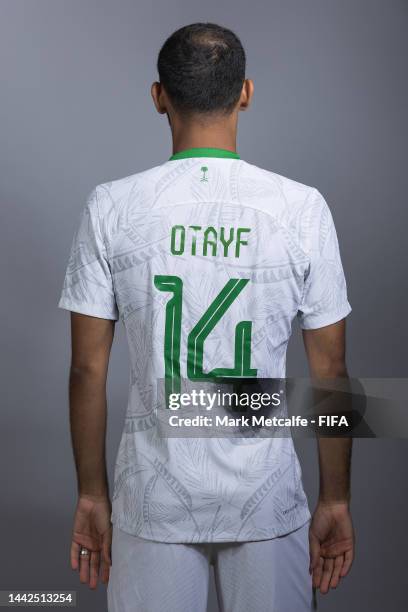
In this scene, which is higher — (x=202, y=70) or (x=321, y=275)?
(x=202, y=70)

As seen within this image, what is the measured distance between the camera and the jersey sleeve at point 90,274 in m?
1.45

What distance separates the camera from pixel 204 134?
144 cm

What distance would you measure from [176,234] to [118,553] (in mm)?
525

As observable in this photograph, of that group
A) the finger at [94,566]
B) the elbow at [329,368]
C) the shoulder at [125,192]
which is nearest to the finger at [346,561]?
the elbow at [329,368]

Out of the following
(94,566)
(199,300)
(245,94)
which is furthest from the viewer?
(94,566)

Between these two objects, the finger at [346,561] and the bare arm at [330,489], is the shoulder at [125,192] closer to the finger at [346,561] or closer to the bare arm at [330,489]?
the bare arm at [330,489]

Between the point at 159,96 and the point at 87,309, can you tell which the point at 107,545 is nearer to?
the point at 87,309

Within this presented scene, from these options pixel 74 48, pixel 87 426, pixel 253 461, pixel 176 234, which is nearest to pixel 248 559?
pixel 253 461

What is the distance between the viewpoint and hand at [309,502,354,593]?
5.25 ft

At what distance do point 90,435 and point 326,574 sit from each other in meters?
0.49

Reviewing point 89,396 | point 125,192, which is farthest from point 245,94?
point 89,396

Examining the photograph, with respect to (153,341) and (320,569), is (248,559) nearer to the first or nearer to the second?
(320,569)

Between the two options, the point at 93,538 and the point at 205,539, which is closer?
the point at 205,539

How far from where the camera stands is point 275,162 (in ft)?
8.69
